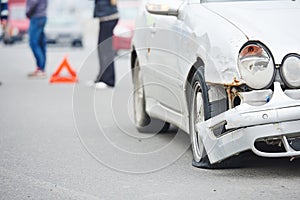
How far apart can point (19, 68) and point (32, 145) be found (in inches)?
455

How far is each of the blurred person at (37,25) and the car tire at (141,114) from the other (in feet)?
23.8

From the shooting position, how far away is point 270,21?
6410 mm

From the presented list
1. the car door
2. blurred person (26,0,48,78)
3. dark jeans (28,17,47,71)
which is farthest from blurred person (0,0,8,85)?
the car door

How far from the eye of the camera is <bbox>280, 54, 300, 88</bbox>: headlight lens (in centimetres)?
609

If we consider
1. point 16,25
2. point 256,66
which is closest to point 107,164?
point 256,66

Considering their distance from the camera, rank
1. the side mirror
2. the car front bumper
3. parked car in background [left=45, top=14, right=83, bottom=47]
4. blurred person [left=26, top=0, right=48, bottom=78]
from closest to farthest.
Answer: the car front bumper
the side mirror
blurred person [left=26, top=0, right=48, bottom=78]
parked car in background [left=45, top=14, right=83, bottom=47]

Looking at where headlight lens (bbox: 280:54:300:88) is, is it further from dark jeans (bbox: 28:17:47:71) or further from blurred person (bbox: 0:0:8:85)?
dark jeans (bbox: 28:17:47:71)

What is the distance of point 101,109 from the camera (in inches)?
450

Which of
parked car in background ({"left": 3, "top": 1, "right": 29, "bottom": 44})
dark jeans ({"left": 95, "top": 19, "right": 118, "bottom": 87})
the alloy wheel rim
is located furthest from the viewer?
parked car in background ({"left": 3, "top": 1, "right": 29, "bottom": 44})

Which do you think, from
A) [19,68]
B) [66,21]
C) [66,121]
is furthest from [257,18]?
[66,21]

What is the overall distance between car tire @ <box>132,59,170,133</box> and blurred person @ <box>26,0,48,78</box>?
23.8ft

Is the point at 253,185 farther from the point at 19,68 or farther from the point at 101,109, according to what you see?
the point at 19,68

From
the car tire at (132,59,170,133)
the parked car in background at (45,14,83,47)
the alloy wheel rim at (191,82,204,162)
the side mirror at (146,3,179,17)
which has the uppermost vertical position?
the side mirror at (146,3,179,17)

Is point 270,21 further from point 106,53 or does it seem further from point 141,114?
point 106,53
